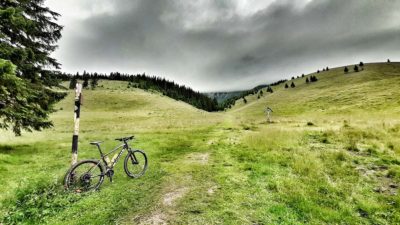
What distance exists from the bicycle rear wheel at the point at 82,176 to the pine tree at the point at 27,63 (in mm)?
5649

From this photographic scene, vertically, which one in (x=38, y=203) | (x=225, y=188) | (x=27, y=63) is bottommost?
(x=225, y=188)

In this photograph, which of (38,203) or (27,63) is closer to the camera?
(38,203)

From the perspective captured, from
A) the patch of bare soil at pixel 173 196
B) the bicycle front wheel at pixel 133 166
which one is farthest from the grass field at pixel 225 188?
the bicycle front wheel at pixel 133 166

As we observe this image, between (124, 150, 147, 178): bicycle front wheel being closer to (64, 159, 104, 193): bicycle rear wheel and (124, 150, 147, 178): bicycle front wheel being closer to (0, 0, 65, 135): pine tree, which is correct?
(64, 159, 104, 193): bicycle rear wheel

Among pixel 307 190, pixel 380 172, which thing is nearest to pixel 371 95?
pixel 380 172

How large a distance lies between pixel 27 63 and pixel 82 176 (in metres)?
11.6

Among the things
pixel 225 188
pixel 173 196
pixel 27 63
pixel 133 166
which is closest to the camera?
pixel 173 196

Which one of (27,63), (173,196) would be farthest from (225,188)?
(27,63)

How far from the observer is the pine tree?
13207mm

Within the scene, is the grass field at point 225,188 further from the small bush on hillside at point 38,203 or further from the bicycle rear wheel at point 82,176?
the bicycle rear wheel at point 82,176

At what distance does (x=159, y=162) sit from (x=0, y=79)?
827 centimetres

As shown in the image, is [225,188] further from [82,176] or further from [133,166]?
[82,176]

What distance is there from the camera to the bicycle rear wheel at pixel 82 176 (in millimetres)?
8484

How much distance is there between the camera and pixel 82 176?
862cm
